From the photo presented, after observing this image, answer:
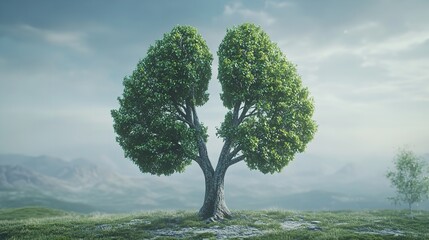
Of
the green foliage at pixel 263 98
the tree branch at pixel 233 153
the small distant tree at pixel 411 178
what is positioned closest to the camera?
the green foliage at pixel 263 98

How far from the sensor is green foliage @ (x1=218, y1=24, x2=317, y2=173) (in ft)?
110

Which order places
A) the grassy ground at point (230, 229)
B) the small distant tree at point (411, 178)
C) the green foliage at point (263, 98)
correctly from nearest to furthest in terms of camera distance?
the grassy ground at point (230, 229), the green foliage at point (263, 98), the small distant tree at point (411, 178)

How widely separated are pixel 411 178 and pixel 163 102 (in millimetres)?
37227

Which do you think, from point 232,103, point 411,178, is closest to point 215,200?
point 232,103

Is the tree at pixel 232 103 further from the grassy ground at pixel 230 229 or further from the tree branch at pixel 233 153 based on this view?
the grassy ground at pixel 230 229

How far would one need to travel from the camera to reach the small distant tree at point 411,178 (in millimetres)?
49094

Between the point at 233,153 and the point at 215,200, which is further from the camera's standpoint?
the point at 233,153

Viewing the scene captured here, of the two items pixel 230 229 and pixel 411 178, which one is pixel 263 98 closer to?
pixel 230 229

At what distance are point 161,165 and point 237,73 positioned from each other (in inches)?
479

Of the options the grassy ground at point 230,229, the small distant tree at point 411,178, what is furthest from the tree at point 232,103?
the small distant tree at point 411,178

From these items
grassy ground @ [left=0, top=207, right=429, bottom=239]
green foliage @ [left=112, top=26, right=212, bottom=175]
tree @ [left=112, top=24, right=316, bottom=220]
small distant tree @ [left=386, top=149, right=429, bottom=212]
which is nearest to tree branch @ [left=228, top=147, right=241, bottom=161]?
tree @ [left=112, top=24, right=316, bottom=220]

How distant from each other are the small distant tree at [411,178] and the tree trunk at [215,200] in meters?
28.1

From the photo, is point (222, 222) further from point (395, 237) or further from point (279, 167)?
point (395, 237)

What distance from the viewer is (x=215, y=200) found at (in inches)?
1374
